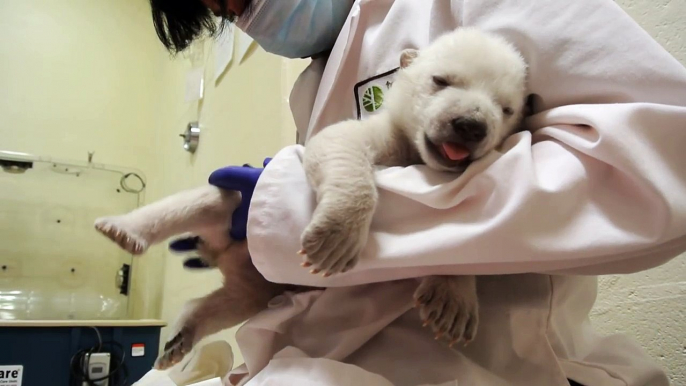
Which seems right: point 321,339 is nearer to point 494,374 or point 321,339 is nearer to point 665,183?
point 494,374

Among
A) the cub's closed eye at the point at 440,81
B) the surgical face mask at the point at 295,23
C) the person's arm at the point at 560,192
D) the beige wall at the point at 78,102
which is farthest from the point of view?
the beige wall at the point at 78,102

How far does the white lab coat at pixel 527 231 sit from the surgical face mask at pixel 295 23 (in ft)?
1.31

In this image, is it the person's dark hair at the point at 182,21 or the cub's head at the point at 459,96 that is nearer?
the cub's head at the point at 459,96

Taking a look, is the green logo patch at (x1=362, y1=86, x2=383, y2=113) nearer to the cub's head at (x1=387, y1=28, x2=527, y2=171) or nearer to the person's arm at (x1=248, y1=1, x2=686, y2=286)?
the cub's head at (x1=387, y1=28, x2=527, y2=171)

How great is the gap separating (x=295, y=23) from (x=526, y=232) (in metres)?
0.69

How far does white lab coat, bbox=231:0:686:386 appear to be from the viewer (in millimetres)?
498

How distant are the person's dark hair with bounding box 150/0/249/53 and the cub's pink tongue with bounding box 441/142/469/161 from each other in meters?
0.64

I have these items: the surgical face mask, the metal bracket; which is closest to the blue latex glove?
the surgical face mask

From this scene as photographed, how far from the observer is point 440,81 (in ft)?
2.50

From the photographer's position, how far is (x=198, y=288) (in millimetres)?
2035

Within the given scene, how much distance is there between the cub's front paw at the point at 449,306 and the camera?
55 centimetres

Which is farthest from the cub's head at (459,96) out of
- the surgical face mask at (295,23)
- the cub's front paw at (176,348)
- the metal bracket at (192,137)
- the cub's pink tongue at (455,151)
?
the metal bracket at (192,137)

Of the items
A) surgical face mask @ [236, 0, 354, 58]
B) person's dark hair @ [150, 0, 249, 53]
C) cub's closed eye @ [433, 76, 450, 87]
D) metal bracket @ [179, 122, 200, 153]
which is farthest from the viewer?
metal bracket @ [179, 122, 200, 153]

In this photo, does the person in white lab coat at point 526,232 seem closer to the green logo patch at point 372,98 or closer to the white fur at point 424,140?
the white fur at point 424,140
